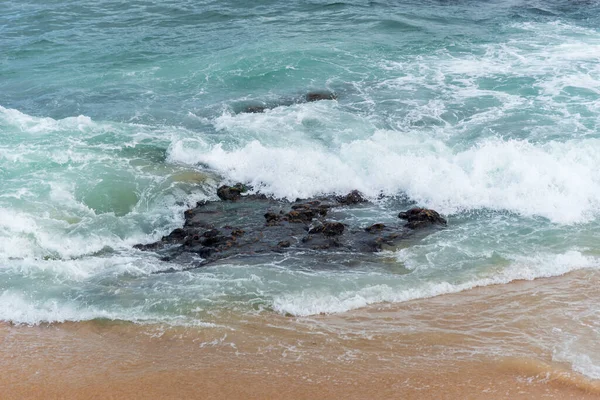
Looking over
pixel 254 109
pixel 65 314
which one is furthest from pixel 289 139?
pixel 65 314

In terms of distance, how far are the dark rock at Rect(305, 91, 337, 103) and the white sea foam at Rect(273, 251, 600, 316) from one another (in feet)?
30.2

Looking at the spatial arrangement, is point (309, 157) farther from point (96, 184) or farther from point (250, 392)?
point (250, 392)

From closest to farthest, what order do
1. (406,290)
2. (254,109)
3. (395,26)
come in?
(406,290) → (254,109) → (395,26)

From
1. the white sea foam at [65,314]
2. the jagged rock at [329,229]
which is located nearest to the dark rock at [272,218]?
the jagged rock at [329,229]

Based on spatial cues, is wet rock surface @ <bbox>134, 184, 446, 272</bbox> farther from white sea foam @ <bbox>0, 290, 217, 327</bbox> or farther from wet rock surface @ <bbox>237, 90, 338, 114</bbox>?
wet rock surface @ <bbox>237, 90, 338, 114</bbox>

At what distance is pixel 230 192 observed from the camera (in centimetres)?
1329

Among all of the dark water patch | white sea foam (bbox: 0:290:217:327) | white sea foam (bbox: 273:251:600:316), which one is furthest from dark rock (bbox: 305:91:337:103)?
white sea foam (bbox: 0:290:217:327)

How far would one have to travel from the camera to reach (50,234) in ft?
38.9

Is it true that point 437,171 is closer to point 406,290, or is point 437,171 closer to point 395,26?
point 406,290

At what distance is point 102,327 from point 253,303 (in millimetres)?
2192

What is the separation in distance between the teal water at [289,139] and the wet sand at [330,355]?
448mm

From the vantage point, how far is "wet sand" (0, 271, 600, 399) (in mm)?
7445

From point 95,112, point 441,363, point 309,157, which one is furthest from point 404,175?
point 95,112

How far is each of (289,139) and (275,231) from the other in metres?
Result: 4.39
